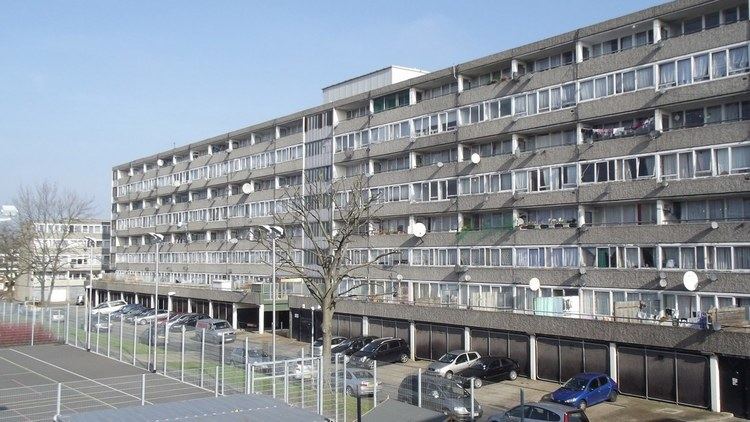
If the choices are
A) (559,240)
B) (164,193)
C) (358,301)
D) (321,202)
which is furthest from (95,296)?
(559,240)

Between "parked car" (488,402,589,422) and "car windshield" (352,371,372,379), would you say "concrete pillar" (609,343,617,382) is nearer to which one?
"parked car" (488,402,589,422)

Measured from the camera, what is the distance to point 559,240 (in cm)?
4175

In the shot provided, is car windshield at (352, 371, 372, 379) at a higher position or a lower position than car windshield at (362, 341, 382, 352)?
higher

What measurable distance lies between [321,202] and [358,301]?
12465 mm

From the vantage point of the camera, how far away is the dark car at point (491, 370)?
1487 inches

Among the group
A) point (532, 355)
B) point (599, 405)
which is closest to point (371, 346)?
point (532, 355)

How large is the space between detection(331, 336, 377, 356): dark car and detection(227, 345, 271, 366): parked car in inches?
338

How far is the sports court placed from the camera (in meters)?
25.5

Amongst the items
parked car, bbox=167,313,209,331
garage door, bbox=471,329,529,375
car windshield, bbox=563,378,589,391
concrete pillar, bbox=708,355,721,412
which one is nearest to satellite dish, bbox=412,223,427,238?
garage door, bbox=471,329,529,375

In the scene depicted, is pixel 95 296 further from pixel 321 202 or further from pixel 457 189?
pixel 457 189

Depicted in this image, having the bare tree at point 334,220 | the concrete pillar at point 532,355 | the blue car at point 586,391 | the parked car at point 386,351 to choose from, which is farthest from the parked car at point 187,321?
the blue car at point 586,391

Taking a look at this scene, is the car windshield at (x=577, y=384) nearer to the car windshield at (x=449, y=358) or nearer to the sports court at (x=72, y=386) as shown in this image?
the car windshield at (x=449, y=358)

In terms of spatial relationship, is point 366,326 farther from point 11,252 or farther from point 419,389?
point 11,252

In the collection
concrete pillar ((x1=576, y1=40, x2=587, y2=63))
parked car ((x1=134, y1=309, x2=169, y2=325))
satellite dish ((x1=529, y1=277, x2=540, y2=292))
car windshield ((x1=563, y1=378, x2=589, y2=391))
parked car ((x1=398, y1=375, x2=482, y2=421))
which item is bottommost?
parked car ((x1=134, y1=309, x2=169, y2=325))
